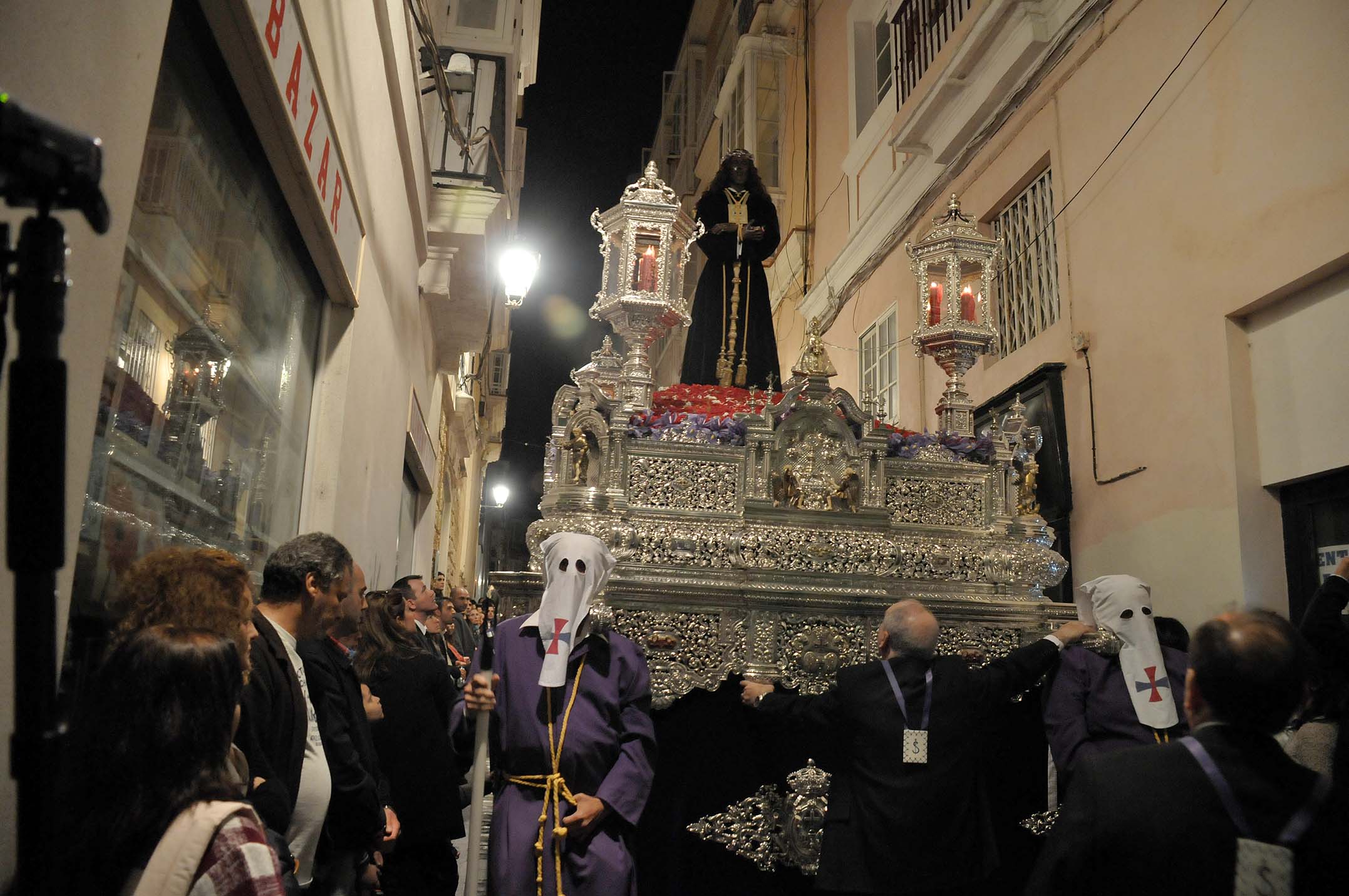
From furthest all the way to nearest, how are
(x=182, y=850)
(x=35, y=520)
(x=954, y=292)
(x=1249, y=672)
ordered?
(x=954, y=292) < (x=1249, y=672) < (x=182, y=850) < (x=35, y=520)

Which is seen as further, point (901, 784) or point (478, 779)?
point (901, 784)

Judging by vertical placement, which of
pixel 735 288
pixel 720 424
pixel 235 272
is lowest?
pixel 720 424

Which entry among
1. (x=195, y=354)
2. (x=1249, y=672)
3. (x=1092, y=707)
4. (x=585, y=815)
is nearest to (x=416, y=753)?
(x=585, y=815)

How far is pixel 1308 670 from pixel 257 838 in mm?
2073

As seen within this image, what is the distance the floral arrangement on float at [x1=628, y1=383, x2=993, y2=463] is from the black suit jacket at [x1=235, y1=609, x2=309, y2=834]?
2807mm

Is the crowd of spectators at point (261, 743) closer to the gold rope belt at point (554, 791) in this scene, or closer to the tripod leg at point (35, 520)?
the gold rope belt at point (554, 791)

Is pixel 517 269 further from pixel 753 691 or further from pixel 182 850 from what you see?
pixel 182 850

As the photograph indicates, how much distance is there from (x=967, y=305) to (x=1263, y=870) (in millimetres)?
5000

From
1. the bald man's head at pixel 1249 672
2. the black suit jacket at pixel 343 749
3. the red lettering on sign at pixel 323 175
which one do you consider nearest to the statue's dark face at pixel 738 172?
the red lettering on sign at pixel 323 175

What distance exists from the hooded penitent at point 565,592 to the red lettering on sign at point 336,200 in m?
1.65

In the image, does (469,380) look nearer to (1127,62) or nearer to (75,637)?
(1127,62)

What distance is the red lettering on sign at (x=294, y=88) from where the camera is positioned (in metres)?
3.48

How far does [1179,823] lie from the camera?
1.94m

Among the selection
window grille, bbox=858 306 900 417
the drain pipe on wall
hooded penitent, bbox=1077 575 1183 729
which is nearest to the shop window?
hooded penitent, bbox=1077 575 1183 729
